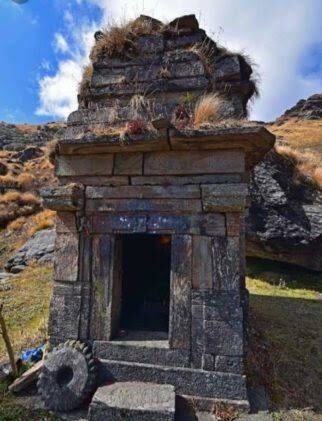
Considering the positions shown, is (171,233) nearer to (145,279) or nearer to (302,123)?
(145,279)

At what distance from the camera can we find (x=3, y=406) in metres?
4.54

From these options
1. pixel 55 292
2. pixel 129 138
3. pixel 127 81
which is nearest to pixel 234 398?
pixel 55 292

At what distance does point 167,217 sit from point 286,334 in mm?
4063

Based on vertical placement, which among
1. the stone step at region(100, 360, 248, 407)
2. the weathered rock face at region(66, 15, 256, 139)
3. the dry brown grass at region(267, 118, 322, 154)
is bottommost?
the stone step at region(100, 360, 248, 407)

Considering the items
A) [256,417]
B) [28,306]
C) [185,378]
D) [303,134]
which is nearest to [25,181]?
[28,306]

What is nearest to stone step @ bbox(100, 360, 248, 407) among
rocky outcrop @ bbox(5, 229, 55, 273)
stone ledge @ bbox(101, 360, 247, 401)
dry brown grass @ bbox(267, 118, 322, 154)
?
stone ledge @ bbox(101, 360, 247, 401)

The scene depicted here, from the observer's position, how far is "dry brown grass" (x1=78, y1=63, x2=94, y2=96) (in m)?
6.40

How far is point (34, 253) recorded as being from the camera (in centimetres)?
1456

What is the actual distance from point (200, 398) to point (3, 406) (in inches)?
97.5

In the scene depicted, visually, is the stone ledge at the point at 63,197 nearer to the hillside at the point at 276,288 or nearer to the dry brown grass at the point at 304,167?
the hillside at the point at 276,288

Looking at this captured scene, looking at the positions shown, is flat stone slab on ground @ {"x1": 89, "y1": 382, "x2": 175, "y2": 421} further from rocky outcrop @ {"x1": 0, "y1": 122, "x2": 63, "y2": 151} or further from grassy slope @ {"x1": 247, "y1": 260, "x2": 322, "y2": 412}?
rocky outcrop @ {"x1": 0, "y1": 122, "x2": 63, "y2": 151}

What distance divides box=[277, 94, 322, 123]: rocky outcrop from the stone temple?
48344 mm

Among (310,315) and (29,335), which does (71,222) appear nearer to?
(29,335)

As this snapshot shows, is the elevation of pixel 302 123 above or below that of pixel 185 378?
above
